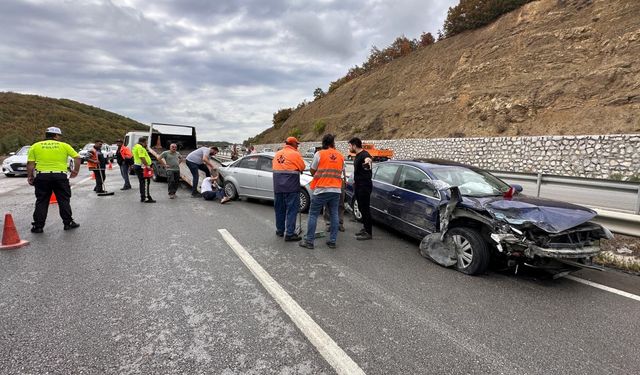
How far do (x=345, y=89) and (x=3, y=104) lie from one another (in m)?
61.4

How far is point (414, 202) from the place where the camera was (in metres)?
5.43

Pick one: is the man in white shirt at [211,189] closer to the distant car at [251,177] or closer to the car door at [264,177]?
the distant car at [251,177]

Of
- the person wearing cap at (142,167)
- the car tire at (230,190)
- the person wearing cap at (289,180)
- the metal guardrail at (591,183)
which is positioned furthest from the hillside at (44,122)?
the metal guardrail at (591,183)

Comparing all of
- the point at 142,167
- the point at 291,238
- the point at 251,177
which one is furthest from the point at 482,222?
the point at 142,167

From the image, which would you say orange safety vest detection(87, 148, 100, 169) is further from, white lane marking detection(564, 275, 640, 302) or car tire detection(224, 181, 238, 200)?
white lane marking detection(564, 275, 640, 302)

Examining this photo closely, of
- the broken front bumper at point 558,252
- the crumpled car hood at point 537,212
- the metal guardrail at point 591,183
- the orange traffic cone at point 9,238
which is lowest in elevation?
the orange traffic cone at point 9,238

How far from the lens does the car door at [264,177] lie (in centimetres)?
880

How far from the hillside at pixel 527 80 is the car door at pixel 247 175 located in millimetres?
17355

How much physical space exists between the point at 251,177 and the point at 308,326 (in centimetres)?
672

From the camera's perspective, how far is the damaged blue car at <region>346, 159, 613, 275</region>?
3795 millimetres

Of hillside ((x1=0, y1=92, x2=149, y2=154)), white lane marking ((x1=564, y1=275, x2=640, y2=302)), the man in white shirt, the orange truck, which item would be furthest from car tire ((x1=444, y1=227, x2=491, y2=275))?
hillside ((x1=0, y1=92, x2=149, y2=154))

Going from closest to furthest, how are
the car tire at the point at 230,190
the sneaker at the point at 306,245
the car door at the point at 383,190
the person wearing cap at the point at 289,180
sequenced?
the sneaker at the point at 306,245, the person wearing cap at the point at 289,180, the car door at the point at 383,190, the car tire at the point at 230,190

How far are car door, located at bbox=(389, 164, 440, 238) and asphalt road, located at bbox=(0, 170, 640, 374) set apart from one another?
0.41 meters

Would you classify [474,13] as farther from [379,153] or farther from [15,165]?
[15,165]
